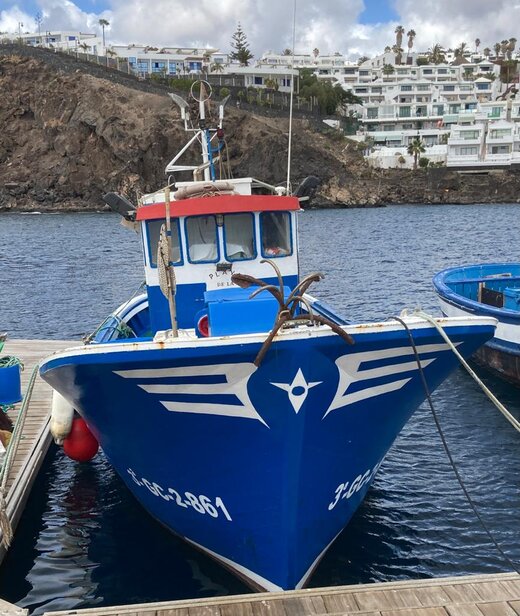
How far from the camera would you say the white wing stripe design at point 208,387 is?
6.81 meters

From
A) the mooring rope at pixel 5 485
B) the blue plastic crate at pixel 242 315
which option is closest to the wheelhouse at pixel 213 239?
the blue plastic crate at pixel 242 315

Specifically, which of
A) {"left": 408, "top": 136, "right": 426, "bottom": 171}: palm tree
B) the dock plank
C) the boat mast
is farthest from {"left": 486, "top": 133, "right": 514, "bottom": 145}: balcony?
the boat mast

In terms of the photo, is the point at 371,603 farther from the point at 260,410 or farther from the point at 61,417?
the point at 61,417

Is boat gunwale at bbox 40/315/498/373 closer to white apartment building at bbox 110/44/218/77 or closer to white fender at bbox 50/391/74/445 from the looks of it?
white fender at bbox 50/391/74/445

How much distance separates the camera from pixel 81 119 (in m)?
94.9

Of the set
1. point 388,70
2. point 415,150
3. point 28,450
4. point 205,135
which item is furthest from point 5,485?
point 388,70

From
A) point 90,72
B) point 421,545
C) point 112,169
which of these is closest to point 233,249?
point 421,545

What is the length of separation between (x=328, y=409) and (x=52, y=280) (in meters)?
32.0

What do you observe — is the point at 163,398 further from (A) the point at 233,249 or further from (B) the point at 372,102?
(B) the point at 372,102

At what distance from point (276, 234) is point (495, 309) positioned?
298 inches

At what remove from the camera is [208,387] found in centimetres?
696

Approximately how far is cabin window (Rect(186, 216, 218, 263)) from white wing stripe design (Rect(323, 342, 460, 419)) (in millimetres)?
3895

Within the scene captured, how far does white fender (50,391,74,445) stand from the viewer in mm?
10898

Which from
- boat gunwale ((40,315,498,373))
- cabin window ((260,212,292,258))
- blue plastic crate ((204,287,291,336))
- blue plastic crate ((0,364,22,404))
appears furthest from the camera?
blue plastic crate ((0,364,22,404))
